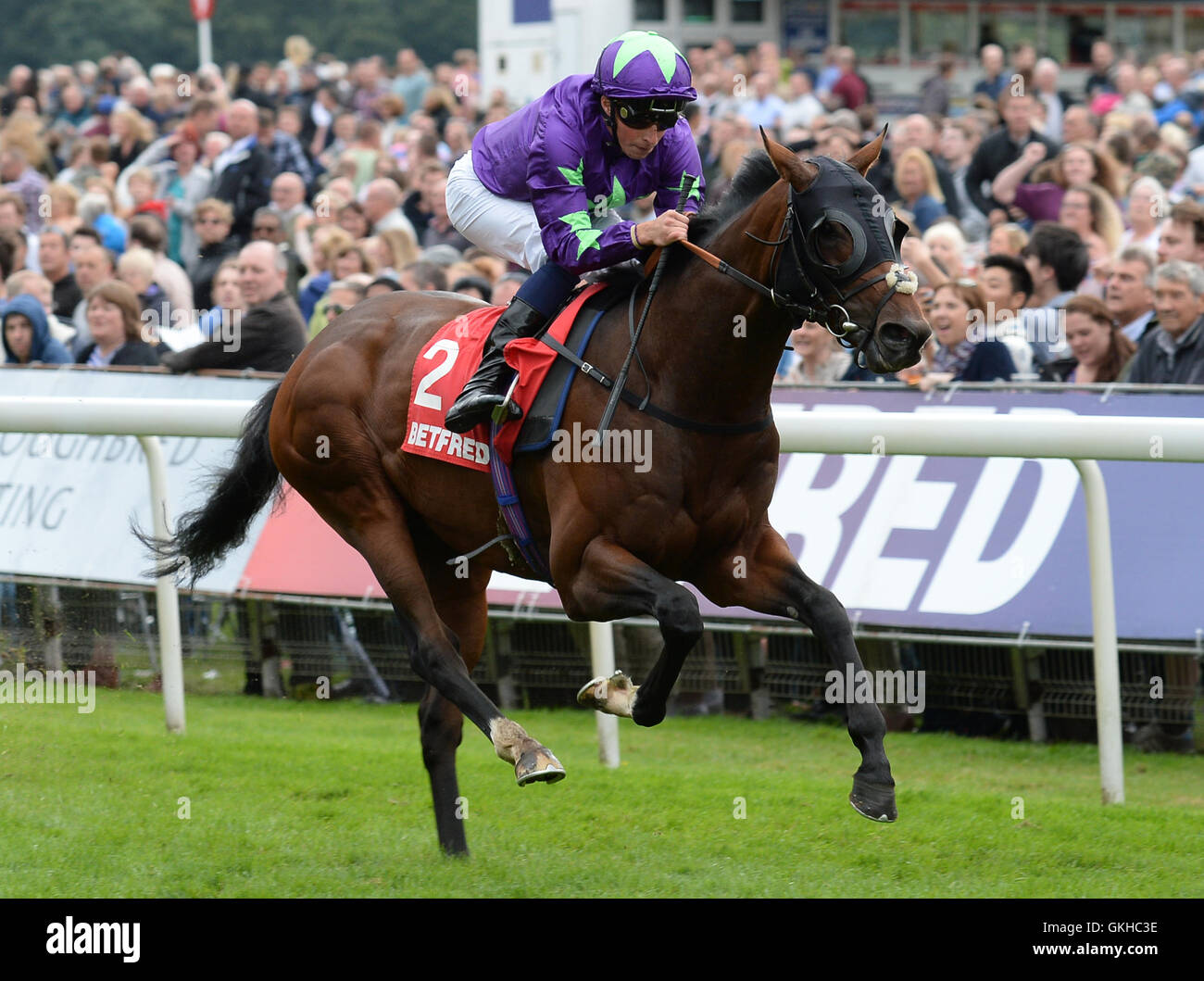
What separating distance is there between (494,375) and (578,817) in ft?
5.01

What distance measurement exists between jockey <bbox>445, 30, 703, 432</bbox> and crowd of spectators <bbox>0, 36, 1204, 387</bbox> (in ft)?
7.55

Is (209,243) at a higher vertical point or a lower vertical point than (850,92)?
lower

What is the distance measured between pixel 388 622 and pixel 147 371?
185 cm

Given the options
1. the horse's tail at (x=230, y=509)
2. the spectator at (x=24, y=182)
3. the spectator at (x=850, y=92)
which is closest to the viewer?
the horse's tail at (x=230, y=509)

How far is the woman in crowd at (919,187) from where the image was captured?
1070cm

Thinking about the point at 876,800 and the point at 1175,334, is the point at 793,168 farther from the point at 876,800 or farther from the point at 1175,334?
the point at 1175,334

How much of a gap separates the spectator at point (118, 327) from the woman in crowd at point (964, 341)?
394 cm

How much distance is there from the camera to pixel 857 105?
52.2 feet

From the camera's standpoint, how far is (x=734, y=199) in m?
4.66

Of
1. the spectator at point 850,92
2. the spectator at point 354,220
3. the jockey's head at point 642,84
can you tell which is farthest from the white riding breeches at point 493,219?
the spectator at point 850,92

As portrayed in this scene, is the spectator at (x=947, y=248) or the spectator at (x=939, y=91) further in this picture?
the spectator at (x=939, y=91)
